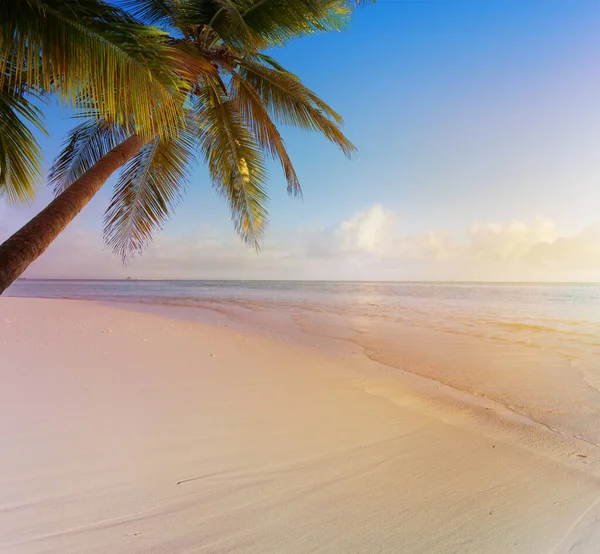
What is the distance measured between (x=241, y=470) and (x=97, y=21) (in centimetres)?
322

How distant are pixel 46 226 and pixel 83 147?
3.77 metres

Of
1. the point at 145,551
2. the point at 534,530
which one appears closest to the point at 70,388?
the point at 145,551

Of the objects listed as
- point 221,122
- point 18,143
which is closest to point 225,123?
point 221,122

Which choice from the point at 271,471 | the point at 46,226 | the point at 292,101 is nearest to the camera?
the point at 46,226

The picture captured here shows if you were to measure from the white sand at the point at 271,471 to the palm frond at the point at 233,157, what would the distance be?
9.75 ft

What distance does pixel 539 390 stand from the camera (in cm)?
531

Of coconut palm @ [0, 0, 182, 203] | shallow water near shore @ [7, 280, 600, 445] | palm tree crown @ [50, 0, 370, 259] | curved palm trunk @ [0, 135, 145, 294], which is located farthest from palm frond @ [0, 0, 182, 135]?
shallow water near shore @ [7, 280, 600, 445]

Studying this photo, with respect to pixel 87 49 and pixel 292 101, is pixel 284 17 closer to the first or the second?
pixel 292 101

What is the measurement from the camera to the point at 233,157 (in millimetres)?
5805

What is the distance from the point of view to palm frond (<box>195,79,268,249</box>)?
5648 millimetres

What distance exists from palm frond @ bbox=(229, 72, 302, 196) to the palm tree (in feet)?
0.06

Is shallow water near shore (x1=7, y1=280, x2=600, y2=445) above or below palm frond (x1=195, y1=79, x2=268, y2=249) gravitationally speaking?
below

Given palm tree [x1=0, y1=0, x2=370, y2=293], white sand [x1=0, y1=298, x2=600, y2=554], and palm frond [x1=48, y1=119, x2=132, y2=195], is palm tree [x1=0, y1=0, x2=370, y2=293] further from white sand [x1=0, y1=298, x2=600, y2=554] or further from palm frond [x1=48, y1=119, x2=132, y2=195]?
white sand [x1=0, y1=298, x2=600, y2=554]

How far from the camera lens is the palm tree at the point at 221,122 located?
421cm
